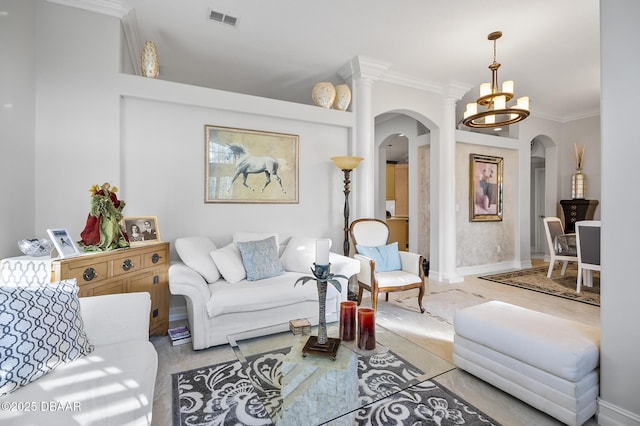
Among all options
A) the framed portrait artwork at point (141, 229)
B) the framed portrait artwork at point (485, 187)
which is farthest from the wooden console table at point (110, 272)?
the framed portrait artwork at point (485, 187)

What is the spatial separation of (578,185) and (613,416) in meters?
6.14

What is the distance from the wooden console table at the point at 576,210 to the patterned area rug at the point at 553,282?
3.02ft

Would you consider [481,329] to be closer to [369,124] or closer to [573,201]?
[369,124]

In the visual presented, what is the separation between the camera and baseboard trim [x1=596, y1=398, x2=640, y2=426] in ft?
4.99

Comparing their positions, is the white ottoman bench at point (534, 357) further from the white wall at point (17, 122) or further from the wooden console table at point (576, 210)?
the wooden console table at point (576, 210)

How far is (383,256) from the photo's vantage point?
3.56m

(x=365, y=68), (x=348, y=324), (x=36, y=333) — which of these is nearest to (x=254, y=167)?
(x=365, y=68)

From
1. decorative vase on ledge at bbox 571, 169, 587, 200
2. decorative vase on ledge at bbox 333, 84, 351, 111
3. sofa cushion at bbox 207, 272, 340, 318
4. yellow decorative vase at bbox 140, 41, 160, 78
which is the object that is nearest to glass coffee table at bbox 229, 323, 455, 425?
sofa cushion at bbox 207, 272, 340, 318

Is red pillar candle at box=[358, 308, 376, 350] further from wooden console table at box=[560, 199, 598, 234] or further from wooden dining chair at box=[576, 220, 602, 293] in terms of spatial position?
wooden console table at box=[560, 199, 598, 234]

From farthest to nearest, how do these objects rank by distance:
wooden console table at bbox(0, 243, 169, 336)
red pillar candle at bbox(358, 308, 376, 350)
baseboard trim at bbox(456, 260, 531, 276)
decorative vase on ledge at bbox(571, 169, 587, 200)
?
decorative vase on ledge at bbox(571, 169, 587, 200) < baseboard trim at bbox(456, 260, 531, 276) < wooden console table at bbox(0, 243, 169, 336) < red pillar candle at bbox(358, 308, 376, 350)

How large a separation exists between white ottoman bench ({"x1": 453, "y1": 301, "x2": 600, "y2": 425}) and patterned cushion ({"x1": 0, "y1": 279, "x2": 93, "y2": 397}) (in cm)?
221

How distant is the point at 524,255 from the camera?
595cm

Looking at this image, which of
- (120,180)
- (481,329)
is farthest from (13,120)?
(481,329)

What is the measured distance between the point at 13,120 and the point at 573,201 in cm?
827
